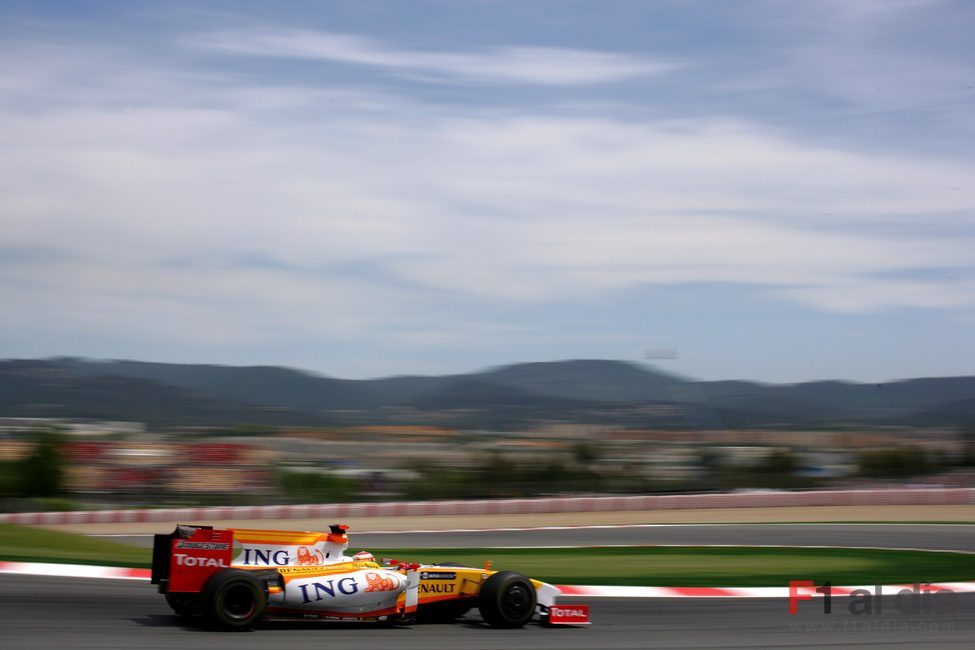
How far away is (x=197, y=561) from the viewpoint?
683 cm

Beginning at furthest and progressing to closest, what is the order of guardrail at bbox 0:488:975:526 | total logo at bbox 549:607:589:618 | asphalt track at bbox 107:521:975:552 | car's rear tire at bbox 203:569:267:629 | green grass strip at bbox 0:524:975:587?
1. guardrail at bbox 0:488:975:526
2. asphalt track at bbox 107:521:975:552
3. green grass strip at bbox 0:524:975:587
4. total logo at bbox 549:607:589:618
5. car's rear tire at bbox 203:569:267:629

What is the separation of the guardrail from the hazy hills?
3.25 metres

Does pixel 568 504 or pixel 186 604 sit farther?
pixel 568 504

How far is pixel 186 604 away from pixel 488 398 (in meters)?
44.8

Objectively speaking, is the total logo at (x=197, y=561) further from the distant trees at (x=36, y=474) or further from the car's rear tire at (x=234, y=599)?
the distant trees at (x=36, y=474)

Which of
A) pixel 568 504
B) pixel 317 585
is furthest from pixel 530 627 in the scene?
pixel 568 504

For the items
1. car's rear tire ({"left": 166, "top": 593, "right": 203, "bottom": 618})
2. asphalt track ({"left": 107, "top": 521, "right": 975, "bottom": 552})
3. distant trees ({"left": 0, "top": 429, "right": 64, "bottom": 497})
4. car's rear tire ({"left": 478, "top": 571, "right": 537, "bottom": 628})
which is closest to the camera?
car's rear tire ({"left": 166, "top": 593, "right": 203, "bottom": 618})

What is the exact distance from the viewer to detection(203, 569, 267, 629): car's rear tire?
6746 mm

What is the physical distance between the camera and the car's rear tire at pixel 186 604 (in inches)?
271

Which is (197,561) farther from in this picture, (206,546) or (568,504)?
(568,504)

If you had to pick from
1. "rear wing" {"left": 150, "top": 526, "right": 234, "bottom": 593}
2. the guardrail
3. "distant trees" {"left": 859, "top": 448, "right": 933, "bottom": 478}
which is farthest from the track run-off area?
"distant trees" {"left": 859, "top": 448, "right": 933, "bottom": 478}

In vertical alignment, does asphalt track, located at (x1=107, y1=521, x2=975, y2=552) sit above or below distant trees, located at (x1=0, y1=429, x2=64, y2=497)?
below

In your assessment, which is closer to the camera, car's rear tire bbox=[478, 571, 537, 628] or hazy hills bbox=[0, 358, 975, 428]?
car's rear tire bbox=[478, 571, 537, 628]

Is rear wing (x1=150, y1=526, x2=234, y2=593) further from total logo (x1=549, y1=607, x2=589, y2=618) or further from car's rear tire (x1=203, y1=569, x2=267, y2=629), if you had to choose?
total logo (x1=549, y1=607, x2=589, y2=618)
